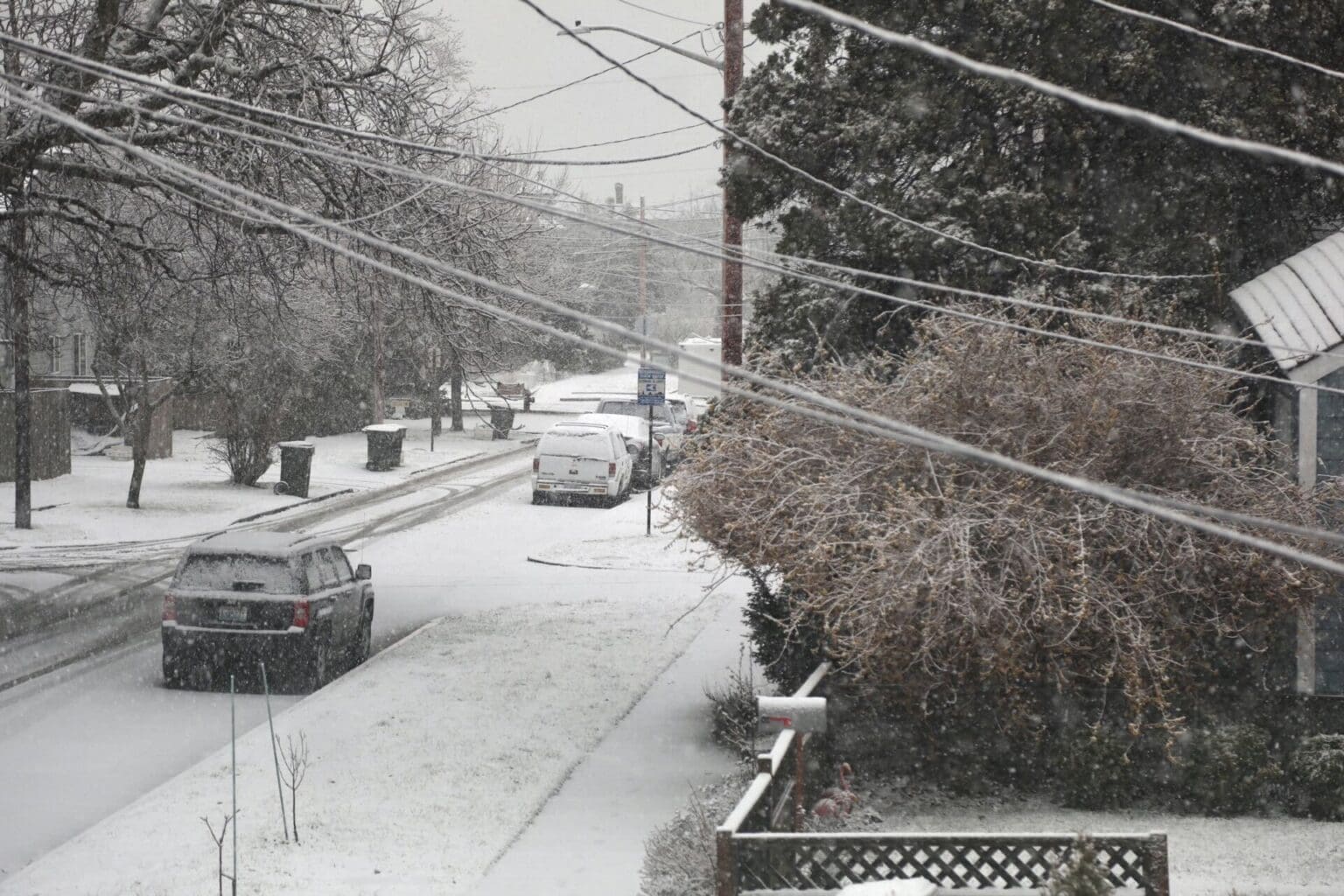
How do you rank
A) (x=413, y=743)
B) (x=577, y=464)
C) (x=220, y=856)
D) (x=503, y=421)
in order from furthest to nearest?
(x=503, y=421) → (x=577, y=464) → (x=413, y=743) → (x=220, y=856)

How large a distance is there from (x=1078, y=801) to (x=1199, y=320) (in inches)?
204

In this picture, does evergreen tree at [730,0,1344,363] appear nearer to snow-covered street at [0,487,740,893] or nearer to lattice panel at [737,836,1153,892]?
snow-covered street at [0,487,740,893]

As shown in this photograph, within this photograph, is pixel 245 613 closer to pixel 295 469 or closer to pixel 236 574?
pixel 236 574

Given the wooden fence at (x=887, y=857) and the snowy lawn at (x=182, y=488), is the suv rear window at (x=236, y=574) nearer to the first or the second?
the snowy lawn at (x=182, y=488)

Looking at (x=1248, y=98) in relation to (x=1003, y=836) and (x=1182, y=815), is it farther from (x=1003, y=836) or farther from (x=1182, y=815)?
(x=1003, y=836)

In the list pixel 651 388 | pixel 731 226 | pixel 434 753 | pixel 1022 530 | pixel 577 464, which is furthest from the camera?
pixel 577 464

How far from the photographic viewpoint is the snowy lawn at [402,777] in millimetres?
9047

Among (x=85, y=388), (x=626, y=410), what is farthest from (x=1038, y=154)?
(x=85, y=388)

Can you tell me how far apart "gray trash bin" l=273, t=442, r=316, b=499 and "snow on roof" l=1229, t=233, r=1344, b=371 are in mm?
24144

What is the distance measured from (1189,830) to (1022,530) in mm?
2332

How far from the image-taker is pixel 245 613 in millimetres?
14461

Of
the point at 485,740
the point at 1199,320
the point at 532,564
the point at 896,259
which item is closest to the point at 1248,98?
the point at 1199,320

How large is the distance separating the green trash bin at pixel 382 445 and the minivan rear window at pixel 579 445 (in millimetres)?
7559

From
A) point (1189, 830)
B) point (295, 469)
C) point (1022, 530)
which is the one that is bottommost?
point (1189, 830)
